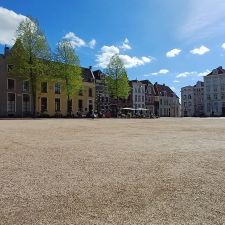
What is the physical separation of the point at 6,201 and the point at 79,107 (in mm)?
66850

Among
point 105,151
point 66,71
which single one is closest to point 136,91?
point 66,71

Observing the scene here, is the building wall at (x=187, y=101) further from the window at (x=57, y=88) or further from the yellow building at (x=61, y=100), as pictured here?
the window at (x=57, y=88)

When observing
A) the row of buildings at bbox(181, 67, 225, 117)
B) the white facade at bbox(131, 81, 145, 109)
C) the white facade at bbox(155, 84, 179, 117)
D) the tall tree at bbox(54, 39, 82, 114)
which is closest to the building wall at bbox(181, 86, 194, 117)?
the row of buildings at bbox(181, 67, 225, 117)

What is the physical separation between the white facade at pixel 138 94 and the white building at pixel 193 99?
2963 cm

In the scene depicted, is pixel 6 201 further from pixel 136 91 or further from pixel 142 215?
pixel 136 91

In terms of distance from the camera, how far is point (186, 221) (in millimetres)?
4586

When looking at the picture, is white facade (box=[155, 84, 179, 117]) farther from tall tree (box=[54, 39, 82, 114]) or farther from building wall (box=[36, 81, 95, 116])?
tall tree (box=[54, 39, 82, 114])

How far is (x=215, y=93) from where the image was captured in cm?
11475

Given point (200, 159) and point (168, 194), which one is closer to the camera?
point (168, 194)

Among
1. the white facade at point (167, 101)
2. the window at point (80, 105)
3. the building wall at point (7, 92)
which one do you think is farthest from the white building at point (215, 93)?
the building wall at point (7, 92)

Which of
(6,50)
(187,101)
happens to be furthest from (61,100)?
(187,101)

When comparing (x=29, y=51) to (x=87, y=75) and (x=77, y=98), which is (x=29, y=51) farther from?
(x=87, y=75)

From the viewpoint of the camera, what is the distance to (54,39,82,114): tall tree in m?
55.4

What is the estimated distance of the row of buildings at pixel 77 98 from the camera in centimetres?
5600
